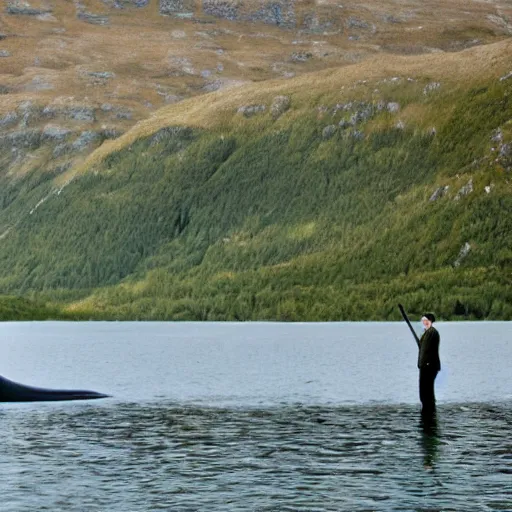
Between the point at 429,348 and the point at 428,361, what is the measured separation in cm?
79

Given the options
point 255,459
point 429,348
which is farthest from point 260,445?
point 429,348

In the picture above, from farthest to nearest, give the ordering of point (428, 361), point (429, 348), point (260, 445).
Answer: point (428, 361) → point (429, 348) → point (260, 445)

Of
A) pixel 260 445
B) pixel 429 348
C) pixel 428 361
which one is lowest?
pixel 260 445

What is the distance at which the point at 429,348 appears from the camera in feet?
181

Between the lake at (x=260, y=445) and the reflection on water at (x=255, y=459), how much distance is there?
6 centimetres

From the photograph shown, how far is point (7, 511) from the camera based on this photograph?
35.5 metres

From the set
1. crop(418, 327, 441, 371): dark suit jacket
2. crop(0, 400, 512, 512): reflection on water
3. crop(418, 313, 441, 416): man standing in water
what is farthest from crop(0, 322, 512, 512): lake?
crop(418, 327, 441, 371): dark suit jacket

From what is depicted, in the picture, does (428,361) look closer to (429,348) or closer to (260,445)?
(429,348)

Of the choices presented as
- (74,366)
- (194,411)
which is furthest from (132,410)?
(74,366)

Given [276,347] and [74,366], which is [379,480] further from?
[276,347]

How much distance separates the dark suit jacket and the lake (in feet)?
9.60

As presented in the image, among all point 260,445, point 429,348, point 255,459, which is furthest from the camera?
point 429,348

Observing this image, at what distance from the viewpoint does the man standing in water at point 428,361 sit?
54.9m

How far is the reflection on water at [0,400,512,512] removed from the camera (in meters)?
36.7
